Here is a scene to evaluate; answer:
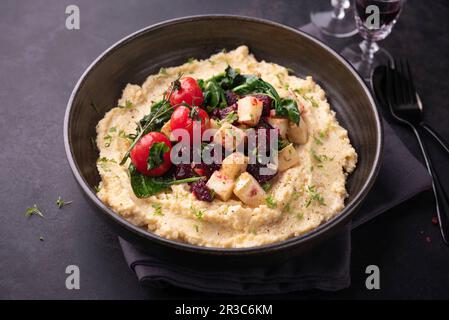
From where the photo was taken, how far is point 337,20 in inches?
245

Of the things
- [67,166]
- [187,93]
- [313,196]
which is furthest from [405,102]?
[67,166]

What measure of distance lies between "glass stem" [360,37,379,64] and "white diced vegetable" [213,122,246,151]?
2.24m

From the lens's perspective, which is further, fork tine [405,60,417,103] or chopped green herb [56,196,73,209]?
fork tine [405,60,417,103]

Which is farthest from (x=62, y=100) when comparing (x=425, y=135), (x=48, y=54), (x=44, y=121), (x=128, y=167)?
(x=425, y=135)

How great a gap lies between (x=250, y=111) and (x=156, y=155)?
79 cm

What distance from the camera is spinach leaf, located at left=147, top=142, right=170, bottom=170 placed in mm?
4195

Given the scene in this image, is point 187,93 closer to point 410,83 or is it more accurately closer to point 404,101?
point 404,101

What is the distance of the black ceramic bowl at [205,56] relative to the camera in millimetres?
3771

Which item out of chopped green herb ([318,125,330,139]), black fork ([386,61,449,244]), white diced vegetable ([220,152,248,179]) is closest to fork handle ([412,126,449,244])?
black fork ([386,61,449,244])

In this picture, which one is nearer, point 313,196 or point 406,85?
point 313,196

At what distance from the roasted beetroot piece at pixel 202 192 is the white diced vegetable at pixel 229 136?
34 cm

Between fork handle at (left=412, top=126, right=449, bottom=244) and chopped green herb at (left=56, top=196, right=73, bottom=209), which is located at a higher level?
chopped green herb at (left=56, top=196, right=73, bottom=209)

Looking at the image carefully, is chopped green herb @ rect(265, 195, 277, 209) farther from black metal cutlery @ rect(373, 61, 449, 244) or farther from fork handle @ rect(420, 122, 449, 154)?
fork handle @ rect(420, 122, 449, 154)
